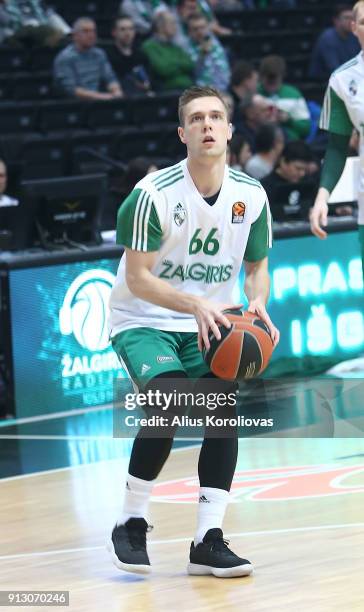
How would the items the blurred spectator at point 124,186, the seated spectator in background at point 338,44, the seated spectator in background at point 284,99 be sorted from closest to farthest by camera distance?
the blurred spectator at point 124,186
the seated spectator in background at point 284,99
the seated spectator in background at point 338,44

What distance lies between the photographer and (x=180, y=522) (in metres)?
5.98

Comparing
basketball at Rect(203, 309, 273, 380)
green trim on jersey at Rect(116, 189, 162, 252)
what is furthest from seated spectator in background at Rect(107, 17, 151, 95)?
basketball at Rect(203, 309, 273, 380)

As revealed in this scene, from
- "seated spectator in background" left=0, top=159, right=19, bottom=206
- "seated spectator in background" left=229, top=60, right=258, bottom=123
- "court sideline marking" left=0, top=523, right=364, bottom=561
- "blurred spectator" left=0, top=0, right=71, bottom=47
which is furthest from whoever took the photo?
"blurred spectator" left=0, top=0, right=71, bottom=47

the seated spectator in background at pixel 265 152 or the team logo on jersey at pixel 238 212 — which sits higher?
the team logo on jersey at pixel 238 212

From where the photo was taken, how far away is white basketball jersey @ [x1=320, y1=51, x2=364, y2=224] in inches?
256

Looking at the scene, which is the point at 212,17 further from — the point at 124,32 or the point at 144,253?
the point at 144,253

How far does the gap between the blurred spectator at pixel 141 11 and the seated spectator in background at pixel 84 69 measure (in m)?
1.48

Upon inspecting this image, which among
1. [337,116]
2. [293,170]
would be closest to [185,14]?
[293,170]

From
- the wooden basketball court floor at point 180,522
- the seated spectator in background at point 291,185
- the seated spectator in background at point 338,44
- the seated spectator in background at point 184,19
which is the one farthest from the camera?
the seated spectator in background at point 338,44

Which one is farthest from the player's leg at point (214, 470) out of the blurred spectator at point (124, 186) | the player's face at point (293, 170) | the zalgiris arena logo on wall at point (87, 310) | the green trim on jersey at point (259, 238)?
the player's face at point (293, 170)

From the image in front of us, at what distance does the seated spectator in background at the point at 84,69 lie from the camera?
1287cm

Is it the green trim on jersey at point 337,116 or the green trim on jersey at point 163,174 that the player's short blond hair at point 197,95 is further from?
the green trim on jersey at point 337,116

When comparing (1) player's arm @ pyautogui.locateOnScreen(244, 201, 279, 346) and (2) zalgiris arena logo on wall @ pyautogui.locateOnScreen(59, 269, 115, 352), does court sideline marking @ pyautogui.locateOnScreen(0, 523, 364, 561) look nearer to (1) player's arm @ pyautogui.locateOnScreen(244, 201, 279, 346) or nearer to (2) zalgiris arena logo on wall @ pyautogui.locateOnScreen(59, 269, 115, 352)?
(1) player's arm @ pyautogui.locateOnScreen(244, 201, 279, 346)

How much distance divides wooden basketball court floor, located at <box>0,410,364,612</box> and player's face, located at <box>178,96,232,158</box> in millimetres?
1513
